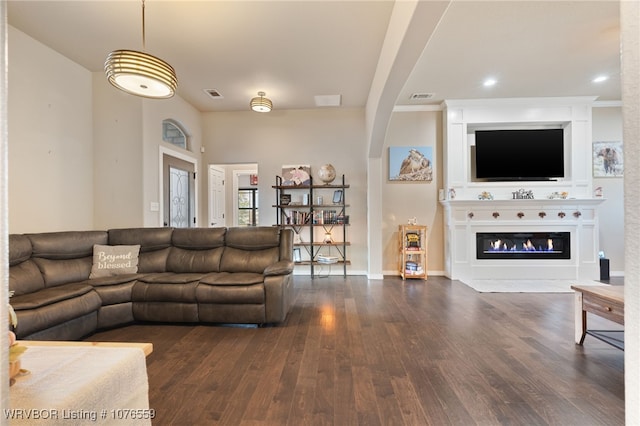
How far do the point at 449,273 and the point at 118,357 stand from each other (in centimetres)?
507

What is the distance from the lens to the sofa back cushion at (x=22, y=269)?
2.53 m

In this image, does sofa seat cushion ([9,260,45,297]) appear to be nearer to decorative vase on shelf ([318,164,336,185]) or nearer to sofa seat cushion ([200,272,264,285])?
sofa seat cushion ([200,272,264,285])

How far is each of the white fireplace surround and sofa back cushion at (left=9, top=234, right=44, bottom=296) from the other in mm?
5588

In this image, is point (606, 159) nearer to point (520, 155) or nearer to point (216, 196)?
point (520, 155)

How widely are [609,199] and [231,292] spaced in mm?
6761

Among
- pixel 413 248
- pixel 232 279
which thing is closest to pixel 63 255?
pixel 232 279

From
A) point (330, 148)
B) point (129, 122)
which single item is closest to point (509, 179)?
point (330, 148)

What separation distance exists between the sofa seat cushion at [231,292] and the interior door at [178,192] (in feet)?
6.77

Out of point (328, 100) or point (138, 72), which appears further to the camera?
point (328, 100)

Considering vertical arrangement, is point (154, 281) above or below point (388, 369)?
above

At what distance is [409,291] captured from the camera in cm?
422

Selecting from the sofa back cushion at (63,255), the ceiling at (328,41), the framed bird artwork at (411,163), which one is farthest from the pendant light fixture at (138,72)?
the framed bird artwork at (411,163)

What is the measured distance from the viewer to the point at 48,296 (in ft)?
7.98

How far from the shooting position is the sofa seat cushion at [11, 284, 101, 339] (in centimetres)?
220
